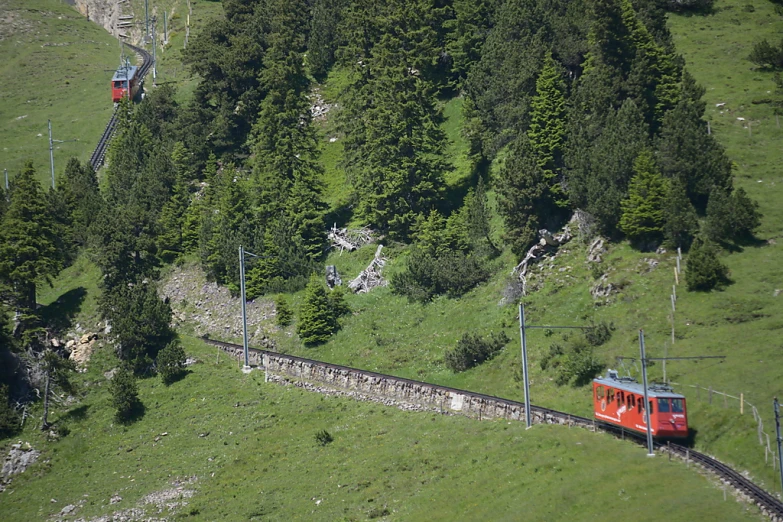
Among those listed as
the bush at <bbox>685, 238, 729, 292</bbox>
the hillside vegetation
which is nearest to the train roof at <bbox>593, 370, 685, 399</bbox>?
the hillside vegetation

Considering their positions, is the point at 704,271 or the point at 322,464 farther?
the point at 704,271

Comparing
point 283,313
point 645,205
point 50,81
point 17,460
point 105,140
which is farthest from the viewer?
point 50,81

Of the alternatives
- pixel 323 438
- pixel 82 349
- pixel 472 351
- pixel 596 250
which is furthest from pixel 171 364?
pixel 596 250

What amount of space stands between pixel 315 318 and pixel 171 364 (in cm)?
1188

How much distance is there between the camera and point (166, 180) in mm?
97188

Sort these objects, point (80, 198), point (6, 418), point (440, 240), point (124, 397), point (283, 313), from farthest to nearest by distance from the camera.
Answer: point (80, 198), point (283, 313), point (440, 240), point (6, 418), point (124, 397)

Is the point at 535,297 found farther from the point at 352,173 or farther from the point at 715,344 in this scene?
the point at 352,173

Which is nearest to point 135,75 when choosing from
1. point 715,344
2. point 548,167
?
point 548,167

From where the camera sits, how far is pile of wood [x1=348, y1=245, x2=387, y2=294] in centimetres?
8131

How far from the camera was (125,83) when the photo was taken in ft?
416

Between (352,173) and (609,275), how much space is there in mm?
29598

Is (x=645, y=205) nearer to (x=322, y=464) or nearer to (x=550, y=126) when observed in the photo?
(x=550, y=126)

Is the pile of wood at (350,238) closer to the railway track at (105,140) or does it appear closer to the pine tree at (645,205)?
the pine tree at (645,205)

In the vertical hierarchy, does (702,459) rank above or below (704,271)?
below
